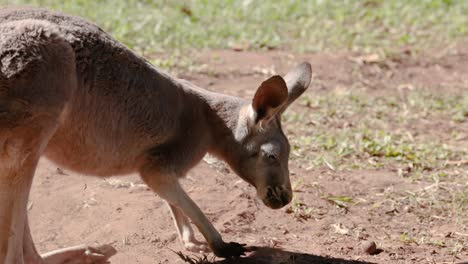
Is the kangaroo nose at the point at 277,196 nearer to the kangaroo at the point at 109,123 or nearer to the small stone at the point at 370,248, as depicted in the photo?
the kangaroo at the point at 109,123

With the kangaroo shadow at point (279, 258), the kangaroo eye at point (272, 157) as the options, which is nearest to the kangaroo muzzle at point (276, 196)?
the kangaroo eye at point (272, 157)

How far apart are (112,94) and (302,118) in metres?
3.03

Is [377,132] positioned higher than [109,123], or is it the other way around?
[109,123]

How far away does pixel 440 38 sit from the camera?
10.3m

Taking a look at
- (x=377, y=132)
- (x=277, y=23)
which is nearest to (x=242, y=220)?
(x=377, y=132)

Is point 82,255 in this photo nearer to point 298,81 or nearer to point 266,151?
point 266,151

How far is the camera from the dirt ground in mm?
5582

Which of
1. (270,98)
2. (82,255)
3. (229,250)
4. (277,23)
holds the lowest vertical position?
(82,255)

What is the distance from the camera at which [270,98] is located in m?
5.22

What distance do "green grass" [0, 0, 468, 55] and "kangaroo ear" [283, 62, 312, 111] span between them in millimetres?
3468

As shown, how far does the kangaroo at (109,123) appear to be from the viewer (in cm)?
457

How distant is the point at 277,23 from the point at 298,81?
514cm

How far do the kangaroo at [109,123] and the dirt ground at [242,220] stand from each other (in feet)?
1.00

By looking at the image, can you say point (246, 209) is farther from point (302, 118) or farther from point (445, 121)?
point (445, 121)
